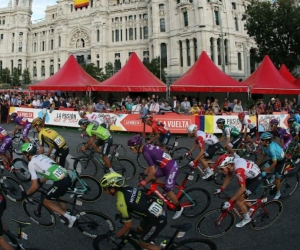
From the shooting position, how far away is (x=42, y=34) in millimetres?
84188

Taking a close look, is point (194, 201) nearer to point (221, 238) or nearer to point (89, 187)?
point (221, 238)

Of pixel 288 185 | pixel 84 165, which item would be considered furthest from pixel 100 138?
pixel 288 185

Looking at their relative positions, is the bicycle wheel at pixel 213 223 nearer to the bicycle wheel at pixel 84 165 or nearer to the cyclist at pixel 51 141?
the cyclist at pixel 51 141

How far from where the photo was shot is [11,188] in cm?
657

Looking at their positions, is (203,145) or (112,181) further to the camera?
(203,145)

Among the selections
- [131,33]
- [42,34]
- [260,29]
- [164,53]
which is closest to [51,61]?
[42,34]

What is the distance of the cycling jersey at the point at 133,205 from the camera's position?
3.90 metres

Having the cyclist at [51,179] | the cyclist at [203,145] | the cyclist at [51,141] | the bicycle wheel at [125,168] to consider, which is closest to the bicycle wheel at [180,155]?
the cyclist at [203,145]

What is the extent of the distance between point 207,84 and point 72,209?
17035 mm

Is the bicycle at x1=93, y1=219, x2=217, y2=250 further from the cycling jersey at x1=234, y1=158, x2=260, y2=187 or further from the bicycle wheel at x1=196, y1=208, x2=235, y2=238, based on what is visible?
the cycling jersey at x1=234, y1=158, x2=260, y2=187

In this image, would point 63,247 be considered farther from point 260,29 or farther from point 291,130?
point 260,29

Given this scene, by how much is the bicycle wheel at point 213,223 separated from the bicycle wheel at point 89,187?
2514mm

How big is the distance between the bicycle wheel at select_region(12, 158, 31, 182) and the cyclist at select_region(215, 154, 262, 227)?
17.3 ft

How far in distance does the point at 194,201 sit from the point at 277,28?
28005mm
